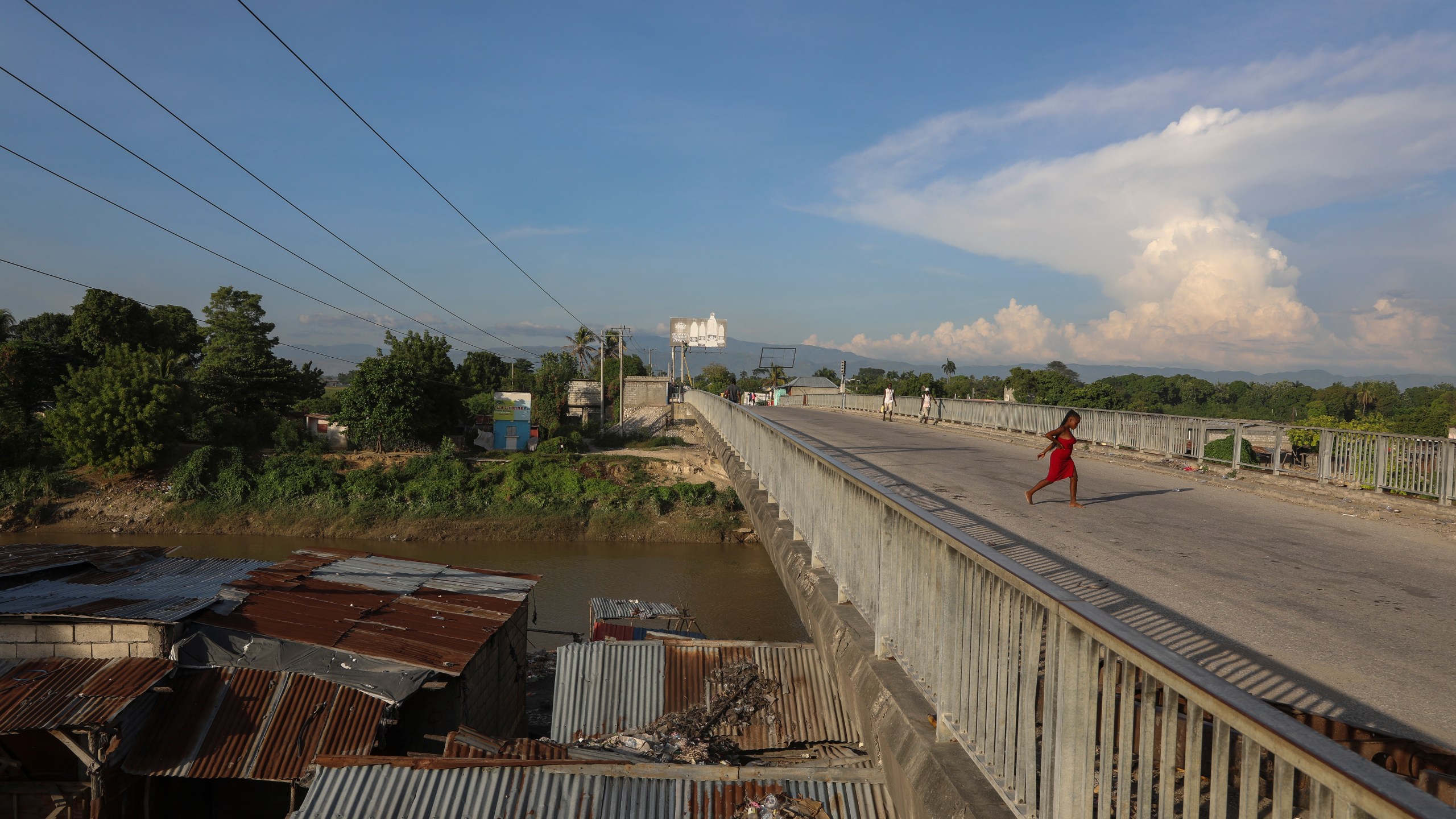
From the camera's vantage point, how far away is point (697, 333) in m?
50.3

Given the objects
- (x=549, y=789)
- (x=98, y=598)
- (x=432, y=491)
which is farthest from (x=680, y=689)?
(x=432, y=491)

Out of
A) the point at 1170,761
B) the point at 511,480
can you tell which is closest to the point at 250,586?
the point at 1170,761

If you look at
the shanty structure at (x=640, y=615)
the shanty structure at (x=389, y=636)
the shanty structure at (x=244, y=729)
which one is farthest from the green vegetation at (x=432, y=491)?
the shanty structure at (x=244, y=729)

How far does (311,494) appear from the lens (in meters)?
35.7

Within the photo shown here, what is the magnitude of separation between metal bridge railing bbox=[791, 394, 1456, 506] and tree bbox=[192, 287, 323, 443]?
4021cm

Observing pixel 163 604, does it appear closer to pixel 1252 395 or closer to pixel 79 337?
pixel 79 337

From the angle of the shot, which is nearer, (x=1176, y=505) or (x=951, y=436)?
(x=1176, y=505)

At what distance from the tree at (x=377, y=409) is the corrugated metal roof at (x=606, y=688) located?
3535 cm

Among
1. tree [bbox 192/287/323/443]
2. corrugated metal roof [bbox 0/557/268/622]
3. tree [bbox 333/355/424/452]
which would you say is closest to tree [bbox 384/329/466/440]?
tree [bbox 333/355/424/452]

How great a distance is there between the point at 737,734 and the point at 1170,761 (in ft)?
19.6

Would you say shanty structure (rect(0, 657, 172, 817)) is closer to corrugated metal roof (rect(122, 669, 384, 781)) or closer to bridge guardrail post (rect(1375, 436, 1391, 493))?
corrugated metal roof (rect(122, 669, 384, 781))

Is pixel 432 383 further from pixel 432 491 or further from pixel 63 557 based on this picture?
pixel 63 557

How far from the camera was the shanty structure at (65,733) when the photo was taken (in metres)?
8.34

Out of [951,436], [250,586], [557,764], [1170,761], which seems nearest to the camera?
[1170,761]
